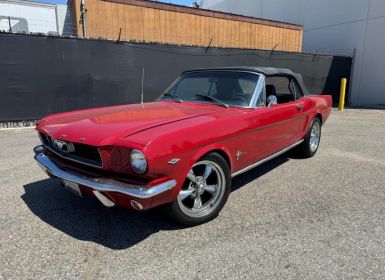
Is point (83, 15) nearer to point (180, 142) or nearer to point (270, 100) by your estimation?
point (270, 100)

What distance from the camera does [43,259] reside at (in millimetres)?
2578

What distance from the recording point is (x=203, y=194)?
3.26 meters

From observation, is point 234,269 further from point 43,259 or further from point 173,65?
point 173,65

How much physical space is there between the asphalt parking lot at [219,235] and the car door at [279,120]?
543 millimetres

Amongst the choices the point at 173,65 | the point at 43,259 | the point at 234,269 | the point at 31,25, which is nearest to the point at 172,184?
the point at 234,269

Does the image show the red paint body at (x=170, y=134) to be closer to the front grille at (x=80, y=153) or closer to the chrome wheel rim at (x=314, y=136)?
the front grille at (x=80, y=153)

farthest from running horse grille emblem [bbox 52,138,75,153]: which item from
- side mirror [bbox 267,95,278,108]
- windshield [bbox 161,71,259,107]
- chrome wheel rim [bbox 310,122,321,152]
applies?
chrome wheel rim [bbox 310,122,321,152]

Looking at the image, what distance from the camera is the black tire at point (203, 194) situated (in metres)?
2.94

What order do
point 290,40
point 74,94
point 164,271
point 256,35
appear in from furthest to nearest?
point 290,40
point 256,35
point 74,94
point 164,271

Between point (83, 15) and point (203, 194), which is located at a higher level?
point (83, 15)

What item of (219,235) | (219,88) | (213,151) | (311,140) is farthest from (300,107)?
(219,235)

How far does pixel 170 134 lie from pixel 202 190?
2.56 ft

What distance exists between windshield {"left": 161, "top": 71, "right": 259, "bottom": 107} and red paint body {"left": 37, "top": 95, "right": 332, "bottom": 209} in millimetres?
157

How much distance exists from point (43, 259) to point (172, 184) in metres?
1.18
